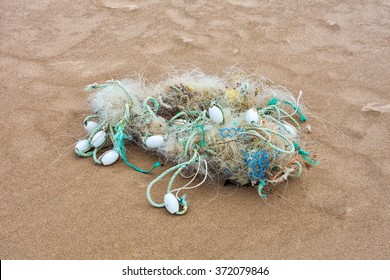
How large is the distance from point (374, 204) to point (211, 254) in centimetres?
94

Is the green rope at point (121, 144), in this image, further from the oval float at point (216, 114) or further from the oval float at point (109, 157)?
the oval float at point (216, 114)

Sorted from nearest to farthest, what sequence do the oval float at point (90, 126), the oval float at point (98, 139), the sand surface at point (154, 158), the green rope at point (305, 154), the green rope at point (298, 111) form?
1. the sand surface at point (154, 158)
2. the green rope at point (305, 154)
3. the oval float at point (98, 139)
4. the oval float at point (90, 126)
5. the green rope at point (298, 111)

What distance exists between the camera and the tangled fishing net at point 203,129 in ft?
7.89

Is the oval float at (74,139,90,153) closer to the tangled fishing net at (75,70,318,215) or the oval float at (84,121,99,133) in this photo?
the tangled fishing net at (75,70,318,215)

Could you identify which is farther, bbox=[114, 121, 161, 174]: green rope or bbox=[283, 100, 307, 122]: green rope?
bbox=[283, 100, 307, 122]: green rope

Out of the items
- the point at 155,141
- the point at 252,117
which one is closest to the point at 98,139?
the point at 155,141

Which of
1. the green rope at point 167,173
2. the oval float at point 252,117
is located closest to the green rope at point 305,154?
the oval float at point 252,117

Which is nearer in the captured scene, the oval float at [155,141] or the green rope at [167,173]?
the green rope at [167,173]

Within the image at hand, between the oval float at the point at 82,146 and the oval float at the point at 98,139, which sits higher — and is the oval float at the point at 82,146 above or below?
below

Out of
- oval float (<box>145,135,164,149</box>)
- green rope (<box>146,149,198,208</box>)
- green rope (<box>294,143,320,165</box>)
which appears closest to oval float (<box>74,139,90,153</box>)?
oval float (<box>145,135,164,149</box>)

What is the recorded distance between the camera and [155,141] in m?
2.60

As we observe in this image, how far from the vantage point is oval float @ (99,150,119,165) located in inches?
102

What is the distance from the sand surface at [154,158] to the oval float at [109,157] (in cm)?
6

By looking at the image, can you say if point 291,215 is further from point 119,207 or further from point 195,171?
point 119,207
